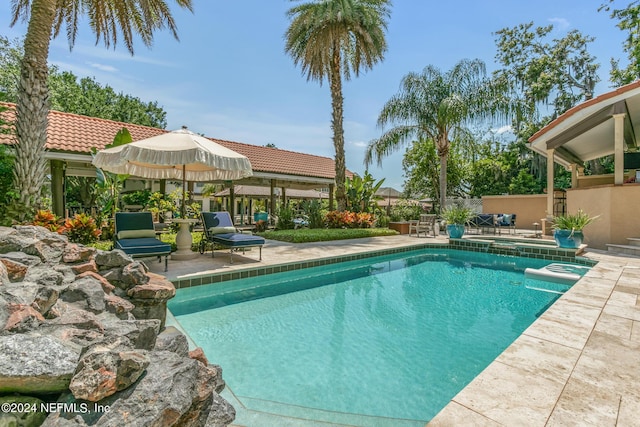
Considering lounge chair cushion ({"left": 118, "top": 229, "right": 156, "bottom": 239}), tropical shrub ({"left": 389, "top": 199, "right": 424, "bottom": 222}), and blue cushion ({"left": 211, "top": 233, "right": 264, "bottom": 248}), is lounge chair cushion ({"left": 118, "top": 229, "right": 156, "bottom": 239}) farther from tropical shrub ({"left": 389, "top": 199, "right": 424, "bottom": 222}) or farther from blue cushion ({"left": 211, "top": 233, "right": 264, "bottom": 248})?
tropical shrub ({"left": 389, "top": 199, "right": 424, "bottom": 222})

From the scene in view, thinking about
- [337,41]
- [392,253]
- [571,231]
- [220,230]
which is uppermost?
[337,41]

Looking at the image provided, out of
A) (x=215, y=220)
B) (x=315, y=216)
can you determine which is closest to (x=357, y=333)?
(x=215, y=220)

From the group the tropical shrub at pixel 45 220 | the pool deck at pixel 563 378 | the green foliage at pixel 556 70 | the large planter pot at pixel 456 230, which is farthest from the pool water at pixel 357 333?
the green foliage at pixel 556 70

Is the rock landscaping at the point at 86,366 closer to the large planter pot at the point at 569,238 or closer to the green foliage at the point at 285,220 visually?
the large planter pot at the point at 569,238

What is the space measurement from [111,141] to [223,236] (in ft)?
27.9

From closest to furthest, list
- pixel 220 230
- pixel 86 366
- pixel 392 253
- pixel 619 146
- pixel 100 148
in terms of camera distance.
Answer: pixel 86 366
pixel 220 230
pixel 619 146
pixel 392 253
pixel 100 148

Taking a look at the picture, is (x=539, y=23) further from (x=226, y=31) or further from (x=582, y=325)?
(x=582, y=325)

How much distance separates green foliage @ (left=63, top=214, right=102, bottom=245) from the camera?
8.55 m

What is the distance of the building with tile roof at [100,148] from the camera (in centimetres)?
1074

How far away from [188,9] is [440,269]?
37.7 feet

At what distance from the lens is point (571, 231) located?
9.23m

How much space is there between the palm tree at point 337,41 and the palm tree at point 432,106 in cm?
299

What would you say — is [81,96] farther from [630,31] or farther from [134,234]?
[630,31]

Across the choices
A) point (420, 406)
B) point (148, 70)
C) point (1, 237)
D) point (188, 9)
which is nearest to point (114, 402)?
point (420, 406)
